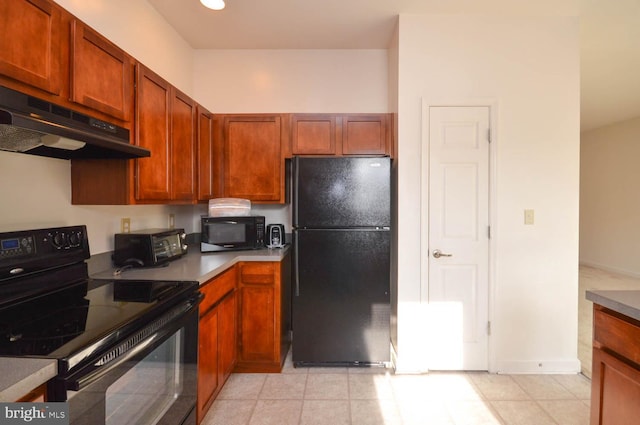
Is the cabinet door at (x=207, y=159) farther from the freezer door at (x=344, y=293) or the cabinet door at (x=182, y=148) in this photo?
the freezer door at (x=344, y=293)

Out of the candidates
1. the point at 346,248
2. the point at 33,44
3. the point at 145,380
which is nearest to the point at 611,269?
the point at 346,248

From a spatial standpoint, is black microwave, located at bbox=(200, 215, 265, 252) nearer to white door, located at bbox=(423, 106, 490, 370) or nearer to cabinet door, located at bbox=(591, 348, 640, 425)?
white door, located at bbox=(423, 106, 490, 370)

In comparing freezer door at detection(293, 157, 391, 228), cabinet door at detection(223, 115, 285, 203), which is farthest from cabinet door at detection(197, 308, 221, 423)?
cabinet door at detection(223, 115, 285, 203)

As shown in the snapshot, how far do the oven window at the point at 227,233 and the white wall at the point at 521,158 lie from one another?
1.45 metres

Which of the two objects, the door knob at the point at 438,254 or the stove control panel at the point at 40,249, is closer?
the stove control panel at the point at 40,249

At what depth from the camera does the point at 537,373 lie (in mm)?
2326

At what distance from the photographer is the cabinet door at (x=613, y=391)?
1069 mm

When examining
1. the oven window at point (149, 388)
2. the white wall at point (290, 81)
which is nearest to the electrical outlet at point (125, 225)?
the oven window at point (149, 388)

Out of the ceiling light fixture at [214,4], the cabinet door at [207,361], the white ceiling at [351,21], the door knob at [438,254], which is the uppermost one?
the white ceiling at [351,21]

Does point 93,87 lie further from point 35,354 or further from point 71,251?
point 35,354

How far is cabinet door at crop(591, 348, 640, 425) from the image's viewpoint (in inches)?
42.1

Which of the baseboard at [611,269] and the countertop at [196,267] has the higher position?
the countertop at [196,267]

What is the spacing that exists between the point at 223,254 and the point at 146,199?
0.78m

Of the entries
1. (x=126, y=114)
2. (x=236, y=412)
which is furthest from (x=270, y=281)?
(x=126, y=114)
